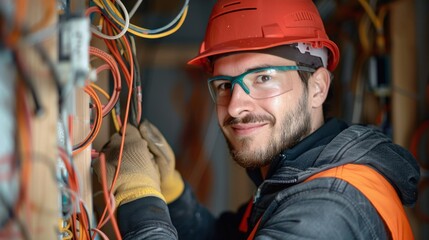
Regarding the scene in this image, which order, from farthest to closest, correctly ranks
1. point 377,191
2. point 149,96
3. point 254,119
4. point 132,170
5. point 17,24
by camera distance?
point 149,96, point 254,119, point 132,170, point 377,191, point 17,24

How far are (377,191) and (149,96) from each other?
3.04 metres

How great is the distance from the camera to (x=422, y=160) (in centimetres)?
251

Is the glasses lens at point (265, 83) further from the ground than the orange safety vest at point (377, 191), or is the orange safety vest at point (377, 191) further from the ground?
the glasses lens at point (265, 83)

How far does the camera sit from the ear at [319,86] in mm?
1868

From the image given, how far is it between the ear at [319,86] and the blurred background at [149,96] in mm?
361

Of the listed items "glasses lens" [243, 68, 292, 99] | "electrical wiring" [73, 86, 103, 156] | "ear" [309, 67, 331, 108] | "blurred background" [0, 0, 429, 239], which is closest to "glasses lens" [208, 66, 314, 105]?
Answer: "glasses lens" [243, 68, 292, 99]

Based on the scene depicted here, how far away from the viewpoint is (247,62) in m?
1.75

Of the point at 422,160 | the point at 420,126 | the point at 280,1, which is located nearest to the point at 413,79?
the point at 420,126

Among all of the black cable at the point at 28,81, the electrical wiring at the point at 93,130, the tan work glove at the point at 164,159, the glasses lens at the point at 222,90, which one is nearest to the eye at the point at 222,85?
the glasses lens at the point at 222,90

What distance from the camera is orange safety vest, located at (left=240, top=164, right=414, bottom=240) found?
1442 mm

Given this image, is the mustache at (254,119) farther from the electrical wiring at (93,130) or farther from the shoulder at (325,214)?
the electrical wiring at (93,130)

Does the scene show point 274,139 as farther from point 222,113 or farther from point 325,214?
point 325,214

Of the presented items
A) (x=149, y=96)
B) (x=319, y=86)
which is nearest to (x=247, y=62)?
(x=319, y=86)

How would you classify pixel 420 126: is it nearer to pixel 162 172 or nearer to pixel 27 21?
pixel 162 172
